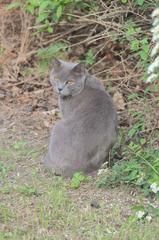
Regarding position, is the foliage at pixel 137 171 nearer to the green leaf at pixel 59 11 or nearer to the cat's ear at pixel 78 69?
the cat's ear at pixel 78 69

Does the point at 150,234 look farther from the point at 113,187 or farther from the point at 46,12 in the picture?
the point at 46,12

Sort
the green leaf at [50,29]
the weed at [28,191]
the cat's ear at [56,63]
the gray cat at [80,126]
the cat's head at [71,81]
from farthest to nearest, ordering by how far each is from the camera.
A: the green leaf at [50,29] → the cat's ear at [56,63] → the cat's head at [71,81] → the gray cat at [80,126] → the weed at [28,191]

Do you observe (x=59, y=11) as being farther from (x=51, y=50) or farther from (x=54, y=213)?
(x=54, y=213)

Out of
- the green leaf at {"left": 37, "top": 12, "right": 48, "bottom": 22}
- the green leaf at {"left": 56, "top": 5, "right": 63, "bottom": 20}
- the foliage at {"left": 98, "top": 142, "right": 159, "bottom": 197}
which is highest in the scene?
the green leaf at {"left": 56, "top": 5, "right": 63, "bottom": 20}

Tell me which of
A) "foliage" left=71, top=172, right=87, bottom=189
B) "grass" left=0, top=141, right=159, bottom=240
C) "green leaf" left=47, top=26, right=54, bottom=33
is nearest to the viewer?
"grass" left=0, top=141, right=159, bottom=240

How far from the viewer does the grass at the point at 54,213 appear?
476 centimetres

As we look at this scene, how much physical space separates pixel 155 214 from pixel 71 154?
117cm

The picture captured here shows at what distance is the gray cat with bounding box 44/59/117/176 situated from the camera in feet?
19.2

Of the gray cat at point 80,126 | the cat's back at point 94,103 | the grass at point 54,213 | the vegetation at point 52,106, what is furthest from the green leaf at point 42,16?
the grass at point 54,213

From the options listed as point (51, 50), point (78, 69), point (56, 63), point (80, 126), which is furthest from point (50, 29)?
point (80, 126)

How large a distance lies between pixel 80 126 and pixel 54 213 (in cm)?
113

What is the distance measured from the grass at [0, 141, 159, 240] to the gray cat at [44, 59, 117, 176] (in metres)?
0.17

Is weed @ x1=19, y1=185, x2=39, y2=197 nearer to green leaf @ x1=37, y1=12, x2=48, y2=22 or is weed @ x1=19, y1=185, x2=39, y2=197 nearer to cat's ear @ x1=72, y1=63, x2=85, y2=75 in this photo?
cat's ear @ x1=72, y1=63, x2=85, y2=75

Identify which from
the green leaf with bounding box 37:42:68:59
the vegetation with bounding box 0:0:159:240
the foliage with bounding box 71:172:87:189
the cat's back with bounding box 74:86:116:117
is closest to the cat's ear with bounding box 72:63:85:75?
the cat's back with bounding box 74:86:116:117
